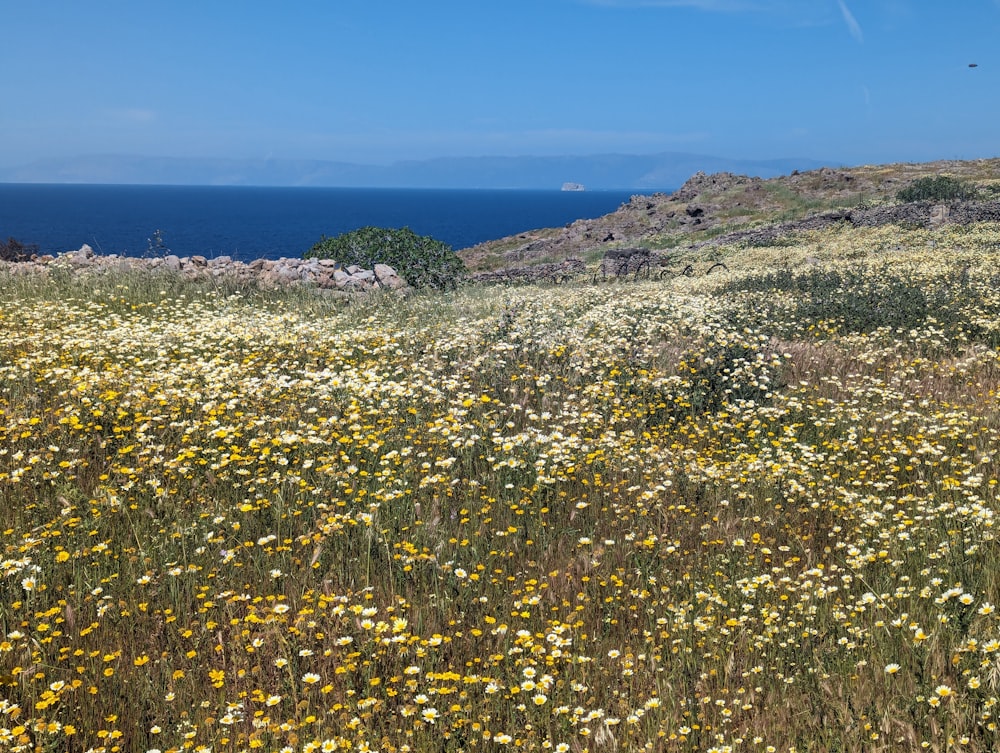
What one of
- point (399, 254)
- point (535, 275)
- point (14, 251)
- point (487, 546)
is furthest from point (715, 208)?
point (487, 546)

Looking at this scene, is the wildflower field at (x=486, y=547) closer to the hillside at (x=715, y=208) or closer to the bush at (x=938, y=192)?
the bush at (x=938, y=192)

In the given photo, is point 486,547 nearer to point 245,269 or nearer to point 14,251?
point 245,269

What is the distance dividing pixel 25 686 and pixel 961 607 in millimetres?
4867

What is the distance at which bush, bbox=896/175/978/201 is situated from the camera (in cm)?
4583

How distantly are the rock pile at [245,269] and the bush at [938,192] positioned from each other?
133ft

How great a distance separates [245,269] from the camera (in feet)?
60.3

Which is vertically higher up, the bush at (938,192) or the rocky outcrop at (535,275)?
the bush at (938,192)

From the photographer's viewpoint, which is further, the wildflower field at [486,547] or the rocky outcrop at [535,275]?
the rocky outcrop at [535,275]

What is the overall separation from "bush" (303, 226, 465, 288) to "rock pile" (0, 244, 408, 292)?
100 centimetres

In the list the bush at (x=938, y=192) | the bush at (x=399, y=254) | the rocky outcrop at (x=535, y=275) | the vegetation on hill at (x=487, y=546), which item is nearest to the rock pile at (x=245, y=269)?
the bush at (x=399, y=254)

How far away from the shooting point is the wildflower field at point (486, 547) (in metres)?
3.56

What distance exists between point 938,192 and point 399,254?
40498 mm

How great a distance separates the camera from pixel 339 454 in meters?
Result: 6.55

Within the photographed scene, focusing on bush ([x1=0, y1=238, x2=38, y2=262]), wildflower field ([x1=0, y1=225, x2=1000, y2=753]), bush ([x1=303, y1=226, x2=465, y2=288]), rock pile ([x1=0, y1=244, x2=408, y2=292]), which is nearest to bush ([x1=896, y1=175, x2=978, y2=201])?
bush ([x1=303, y1=226, x2=465, y2=288])
